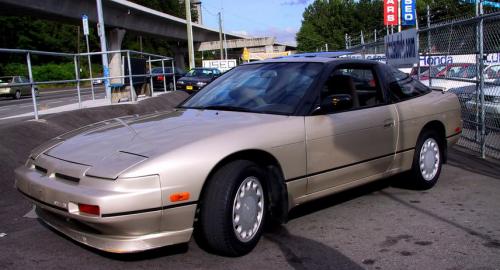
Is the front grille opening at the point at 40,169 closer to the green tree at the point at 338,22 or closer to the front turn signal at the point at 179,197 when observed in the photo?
the front turn signal at the point at 179,197

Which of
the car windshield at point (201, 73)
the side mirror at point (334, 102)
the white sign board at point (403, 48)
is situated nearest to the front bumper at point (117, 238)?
the side mirror at point (334, 102)

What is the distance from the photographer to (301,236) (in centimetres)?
441

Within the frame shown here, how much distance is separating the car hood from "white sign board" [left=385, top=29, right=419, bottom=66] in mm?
6927

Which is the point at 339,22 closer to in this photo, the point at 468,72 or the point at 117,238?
the point at 468,72

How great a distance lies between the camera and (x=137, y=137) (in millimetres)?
4012

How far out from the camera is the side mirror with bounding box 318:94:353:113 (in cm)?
468

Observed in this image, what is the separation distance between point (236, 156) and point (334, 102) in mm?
1241

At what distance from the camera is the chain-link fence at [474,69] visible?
7695mm

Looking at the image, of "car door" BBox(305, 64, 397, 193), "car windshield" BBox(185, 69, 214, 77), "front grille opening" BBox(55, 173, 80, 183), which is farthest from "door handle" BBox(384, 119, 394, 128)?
"car windshield" BBox(185, 69, 214, 77)

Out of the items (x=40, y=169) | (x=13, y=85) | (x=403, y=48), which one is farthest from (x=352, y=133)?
(x=403, y=48)

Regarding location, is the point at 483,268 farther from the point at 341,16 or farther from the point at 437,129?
the point at 341,16

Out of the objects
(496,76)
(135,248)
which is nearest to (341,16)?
(496,76)

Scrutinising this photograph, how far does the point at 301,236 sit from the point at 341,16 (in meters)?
92.0

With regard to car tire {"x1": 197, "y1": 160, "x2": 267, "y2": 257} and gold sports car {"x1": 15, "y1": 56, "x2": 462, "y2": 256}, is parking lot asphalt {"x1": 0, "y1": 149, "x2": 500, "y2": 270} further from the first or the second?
gold sports car {"x1": 15, "y1": 56, "x2": 462, "y2": 256}
